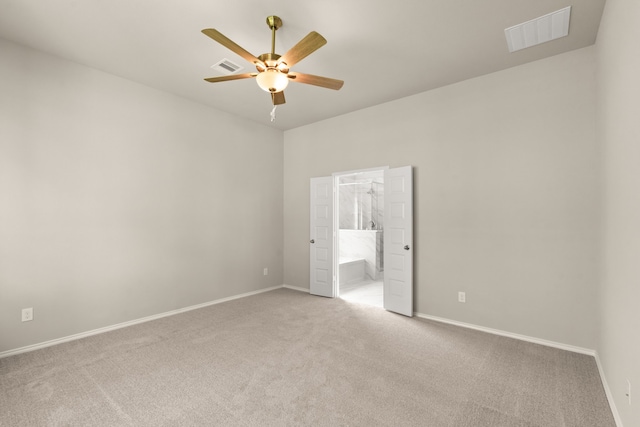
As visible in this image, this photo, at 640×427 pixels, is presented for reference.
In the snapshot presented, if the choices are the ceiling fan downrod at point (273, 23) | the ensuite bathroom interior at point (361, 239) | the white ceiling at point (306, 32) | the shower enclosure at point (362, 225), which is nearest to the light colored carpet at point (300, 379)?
the ensuite bathroom interior at point (361, 239)

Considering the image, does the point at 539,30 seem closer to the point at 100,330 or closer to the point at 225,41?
the point at 225,41

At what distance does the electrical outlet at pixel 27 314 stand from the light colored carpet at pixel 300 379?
355 millimetres

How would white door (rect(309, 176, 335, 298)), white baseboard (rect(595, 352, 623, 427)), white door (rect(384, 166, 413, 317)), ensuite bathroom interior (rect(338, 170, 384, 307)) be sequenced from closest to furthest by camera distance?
1. white baseboard (rect(595, 352, 623, 427))
2. white door (rect(384, 166, 413, 317))
3. white door (rect(309, 176, 335, 298))
4. ensuite bathroom interior (rect(338, 170, 384, 307))

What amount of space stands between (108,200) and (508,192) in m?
4.62

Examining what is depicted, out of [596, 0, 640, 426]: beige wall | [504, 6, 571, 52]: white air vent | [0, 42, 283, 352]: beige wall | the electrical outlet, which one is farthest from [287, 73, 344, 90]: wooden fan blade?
the electrical outlet

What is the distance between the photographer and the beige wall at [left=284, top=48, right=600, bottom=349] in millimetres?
3027

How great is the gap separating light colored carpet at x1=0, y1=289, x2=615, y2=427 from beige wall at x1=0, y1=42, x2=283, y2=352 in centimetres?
46

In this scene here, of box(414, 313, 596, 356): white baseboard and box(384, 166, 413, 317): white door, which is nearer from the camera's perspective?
box(414, 313, 596, 356): white baseboard

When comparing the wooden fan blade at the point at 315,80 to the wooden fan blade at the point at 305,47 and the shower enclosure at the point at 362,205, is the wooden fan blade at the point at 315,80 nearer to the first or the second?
the wooden fan blade at the point at 305,47

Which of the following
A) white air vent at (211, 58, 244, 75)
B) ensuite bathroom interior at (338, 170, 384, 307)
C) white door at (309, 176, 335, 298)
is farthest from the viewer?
ensuite bathroom interior at (338, 170, 384, 307)

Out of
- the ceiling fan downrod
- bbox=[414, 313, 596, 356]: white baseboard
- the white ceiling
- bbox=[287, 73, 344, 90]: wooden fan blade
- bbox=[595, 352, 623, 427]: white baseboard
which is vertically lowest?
bbox=[414, 313, 596, 356]: white baseboard

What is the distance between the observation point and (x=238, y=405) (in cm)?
212

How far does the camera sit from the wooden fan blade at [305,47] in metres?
2.11

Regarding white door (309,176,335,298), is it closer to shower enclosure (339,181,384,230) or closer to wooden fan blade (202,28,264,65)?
shower enclosure (339,181,384,230)
